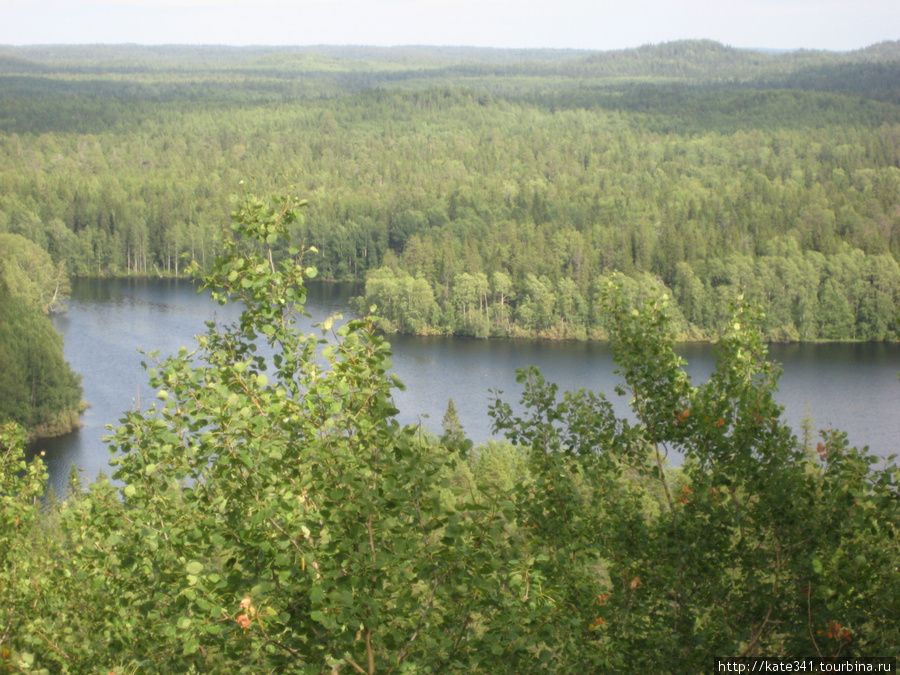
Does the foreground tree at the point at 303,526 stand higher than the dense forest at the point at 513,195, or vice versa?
the foreground tree at the point at 303,526

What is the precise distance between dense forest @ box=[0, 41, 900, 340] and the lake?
4755 millimetres

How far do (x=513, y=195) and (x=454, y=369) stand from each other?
4700 centimetres

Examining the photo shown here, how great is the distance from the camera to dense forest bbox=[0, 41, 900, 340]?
54.3 m

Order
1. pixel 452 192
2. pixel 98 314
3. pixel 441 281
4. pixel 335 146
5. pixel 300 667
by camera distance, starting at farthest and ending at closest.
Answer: pixel 335 146, pixel 452 192, pixel 441 281, pixel 98 314, pixel 300 667

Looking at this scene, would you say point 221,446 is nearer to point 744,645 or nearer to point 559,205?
point 744,645

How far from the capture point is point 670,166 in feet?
322

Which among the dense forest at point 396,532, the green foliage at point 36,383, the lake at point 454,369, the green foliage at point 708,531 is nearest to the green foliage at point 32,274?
the lake at point 454,369

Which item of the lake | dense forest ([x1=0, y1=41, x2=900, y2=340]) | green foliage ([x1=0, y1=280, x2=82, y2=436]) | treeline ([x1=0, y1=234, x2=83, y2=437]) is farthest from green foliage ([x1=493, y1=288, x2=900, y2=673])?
green foliage ([x1=0, y1=280, x2=82, y2=436])

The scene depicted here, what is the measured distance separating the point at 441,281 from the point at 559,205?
71.2 feet

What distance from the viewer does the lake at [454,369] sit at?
32.0 meters

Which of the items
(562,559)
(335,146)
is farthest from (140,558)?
(335,146)

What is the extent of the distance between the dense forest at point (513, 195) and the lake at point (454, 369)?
4.75 m

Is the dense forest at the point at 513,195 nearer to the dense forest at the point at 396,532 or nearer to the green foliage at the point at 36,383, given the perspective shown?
the dense forest at the point at 396,532

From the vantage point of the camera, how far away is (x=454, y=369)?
42406 millimetres
